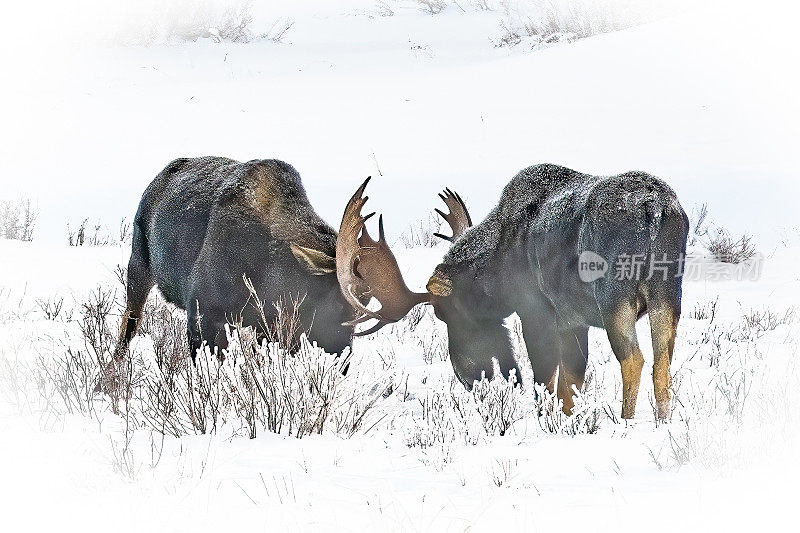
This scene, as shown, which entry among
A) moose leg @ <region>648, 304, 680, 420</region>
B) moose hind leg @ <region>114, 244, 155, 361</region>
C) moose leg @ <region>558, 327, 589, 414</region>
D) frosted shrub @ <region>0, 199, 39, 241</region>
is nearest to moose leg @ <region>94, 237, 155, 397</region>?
moose hind leg @ <region>114, 244, 155, 361</region>

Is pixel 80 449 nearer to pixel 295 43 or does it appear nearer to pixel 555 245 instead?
pixel 555 245

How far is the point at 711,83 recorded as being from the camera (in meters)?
20.4

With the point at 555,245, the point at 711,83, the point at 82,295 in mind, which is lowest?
the point at 82,295

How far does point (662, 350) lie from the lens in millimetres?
5301

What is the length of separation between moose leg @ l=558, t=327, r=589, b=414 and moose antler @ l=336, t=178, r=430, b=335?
3.46ft

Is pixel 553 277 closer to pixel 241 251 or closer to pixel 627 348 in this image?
pixel 627 348

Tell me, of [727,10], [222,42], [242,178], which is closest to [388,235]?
[242,178]

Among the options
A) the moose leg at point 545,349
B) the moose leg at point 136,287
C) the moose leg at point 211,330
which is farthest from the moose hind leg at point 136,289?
the moose leg at point 545,349

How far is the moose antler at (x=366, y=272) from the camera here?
5.94 meters

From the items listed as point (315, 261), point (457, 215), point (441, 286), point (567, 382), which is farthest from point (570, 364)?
point (315, 261)

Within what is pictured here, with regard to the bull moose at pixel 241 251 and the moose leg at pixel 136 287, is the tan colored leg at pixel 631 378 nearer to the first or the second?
the bull moose at pixel 241 251

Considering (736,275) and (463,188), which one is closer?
(736,275)

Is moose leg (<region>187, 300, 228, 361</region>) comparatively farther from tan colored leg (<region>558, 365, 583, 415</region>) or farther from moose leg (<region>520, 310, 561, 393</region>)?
tan colored leg (<region>558, 365, 583, 415</region>)

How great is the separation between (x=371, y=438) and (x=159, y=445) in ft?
3.52
